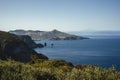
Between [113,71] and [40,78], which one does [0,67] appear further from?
[113,71]

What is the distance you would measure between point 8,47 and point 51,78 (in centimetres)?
9476

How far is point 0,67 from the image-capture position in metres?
12.6

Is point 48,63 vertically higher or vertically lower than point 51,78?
lower

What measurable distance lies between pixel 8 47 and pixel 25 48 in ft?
35.6

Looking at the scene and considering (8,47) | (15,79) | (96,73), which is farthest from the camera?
(8,47)

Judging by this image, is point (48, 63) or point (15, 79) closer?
point (15, 79)

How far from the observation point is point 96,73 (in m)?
12.1

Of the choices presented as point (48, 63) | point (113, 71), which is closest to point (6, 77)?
point (113, 71)

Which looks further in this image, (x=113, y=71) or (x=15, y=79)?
(x=113, y=71)

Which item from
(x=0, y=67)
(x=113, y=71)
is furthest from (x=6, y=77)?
(x=113, y=71)

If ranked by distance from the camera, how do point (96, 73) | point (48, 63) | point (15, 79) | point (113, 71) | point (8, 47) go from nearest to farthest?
point (15, 79) → point (96, 73) → point (113, 71) → point (48, 63) → point (8, 47)

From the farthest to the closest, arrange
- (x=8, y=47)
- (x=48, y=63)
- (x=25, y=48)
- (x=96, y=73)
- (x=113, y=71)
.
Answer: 1. (x=25, y=48)
2. (x=8, y=47)
3. (x=48, y=63)
4. (x=113, y=71)
5. (x=96, y=73)

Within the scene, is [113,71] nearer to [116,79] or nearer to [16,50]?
[116,79]

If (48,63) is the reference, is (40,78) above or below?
above
